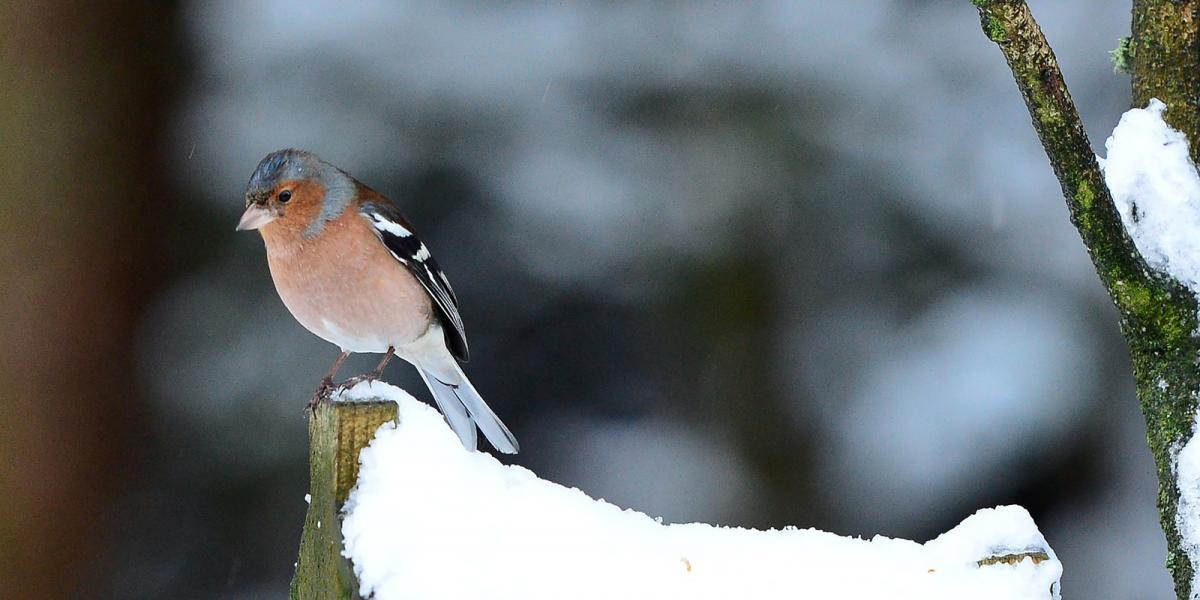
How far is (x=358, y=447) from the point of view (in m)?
1.50

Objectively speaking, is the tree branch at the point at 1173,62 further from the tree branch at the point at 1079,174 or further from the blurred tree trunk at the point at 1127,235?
the tree branch at the point at 1079,174

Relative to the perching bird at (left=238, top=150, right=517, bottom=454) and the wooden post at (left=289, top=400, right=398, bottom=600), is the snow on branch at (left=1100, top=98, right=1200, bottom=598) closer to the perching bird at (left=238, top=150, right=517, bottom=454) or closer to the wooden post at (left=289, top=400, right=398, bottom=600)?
the wooden post at (left=289, top=400, right=398, bottom=600)

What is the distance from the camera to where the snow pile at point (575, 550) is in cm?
139

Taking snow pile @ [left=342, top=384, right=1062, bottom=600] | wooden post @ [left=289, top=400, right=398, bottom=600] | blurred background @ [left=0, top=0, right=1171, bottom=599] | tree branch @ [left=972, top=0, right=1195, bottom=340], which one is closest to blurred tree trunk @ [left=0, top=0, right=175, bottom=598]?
blurred background @ [left=0, top=0, right=1171, bottom=599]

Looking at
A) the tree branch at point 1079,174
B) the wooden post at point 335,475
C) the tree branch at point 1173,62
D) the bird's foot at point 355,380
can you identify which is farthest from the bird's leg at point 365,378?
the tree branch at point 1173,62

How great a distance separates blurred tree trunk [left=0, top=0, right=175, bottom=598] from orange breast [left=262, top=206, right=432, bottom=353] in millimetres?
1441

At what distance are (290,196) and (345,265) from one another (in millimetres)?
218

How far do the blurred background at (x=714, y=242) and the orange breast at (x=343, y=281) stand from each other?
5.05 ft

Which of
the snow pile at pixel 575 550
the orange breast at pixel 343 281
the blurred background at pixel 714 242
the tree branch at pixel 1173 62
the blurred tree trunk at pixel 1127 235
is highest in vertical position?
the blurred background at pixel 714 242

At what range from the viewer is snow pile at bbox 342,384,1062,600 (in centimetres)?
139

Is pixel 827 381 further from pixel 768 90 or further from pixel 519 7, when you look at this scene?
pixel 519 7

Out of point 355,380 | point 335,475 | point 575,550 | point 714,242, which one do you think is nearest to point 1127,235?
point 575,550

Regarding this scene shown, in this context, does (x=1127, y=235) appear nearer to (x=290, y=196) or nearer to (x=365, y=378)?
(x=365, y=378)

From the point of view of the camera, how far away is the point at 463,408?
287 centimetres
